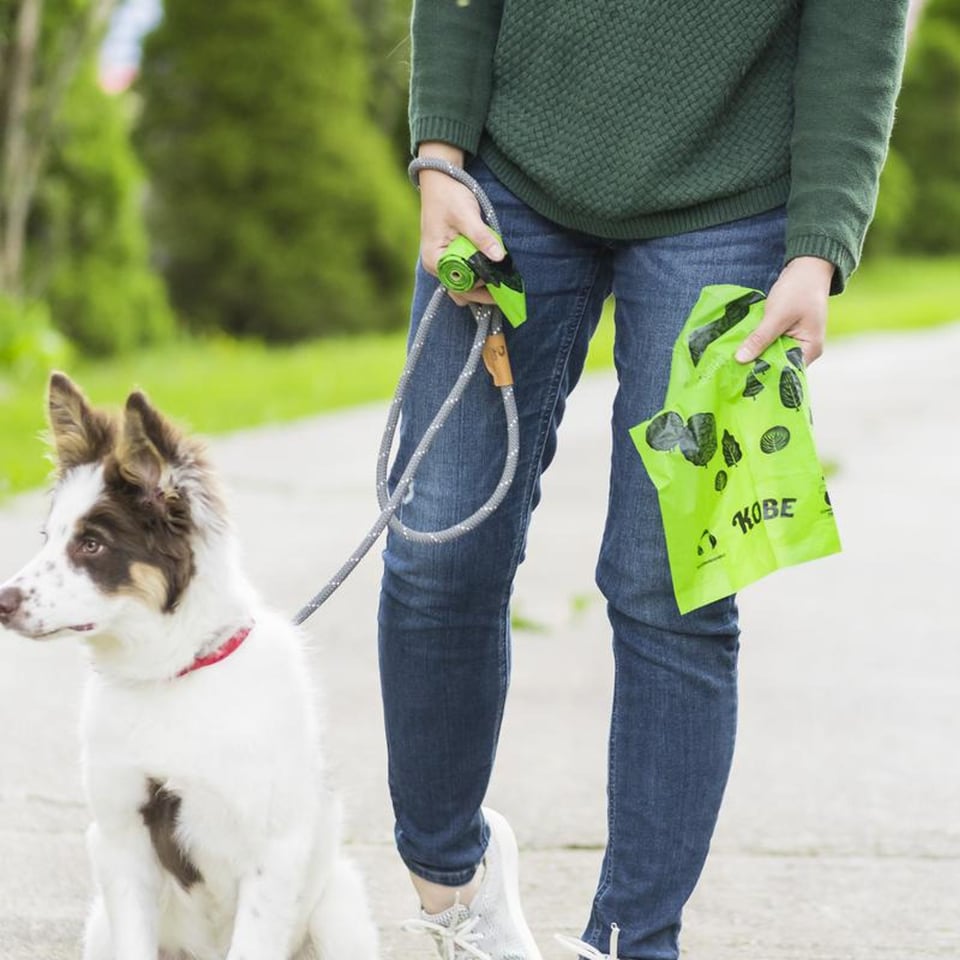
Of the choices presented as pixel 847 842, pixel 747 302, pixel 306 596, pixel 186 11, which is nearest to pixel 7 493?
pixel 306 596

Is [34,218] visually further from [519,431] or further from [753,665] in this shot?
[519,431]

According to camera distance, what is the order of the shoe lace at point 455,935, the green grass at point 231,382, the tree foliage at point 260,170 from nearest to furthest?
the shoe lace at point 455,935 → the green grass at point 231,382 → the tree foliage at point 260,170

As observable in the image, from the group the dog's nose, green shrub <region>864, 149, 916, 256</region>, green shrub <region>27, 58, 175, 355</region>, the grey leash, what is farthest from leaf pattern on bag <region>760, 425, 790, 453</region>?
green shrub <region>864, 149, 916, 256</region>

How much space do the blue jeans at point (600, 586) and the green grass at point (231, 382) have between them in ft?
12.4

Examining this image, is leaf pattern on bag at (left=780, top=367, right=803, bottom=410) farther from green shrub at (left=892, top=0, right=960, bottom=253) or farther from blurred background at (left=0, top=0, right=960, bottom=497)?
green shrub at (left=892, top=0, right=960, bottom=253)

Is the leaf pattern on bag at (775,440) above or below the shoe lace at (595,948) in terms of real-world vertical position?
above

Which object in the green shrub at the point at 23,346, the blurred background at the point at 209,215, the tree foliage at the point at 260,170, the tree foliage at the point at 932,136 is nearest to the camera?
the green shrub at the point at 23,346

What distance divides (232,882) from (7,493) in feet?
16.0

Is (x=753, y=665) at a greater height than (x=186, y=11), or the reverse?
(x=186, y=11)

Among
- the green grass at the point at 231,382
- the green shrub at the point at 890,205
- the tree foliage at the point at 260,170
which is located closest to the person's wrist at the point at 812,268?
the green grass at the point at 231,382

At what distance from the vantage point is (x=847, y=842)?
401 cm

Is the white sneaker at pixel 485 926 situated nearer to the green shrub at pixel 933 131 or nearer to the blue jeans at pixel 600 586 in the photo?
the blue jeans at pixel 600 586

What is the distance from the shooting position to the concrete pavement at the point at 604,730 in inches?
141

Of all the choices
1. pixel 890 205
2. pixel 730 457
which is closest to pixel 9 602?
pixel 730 457
